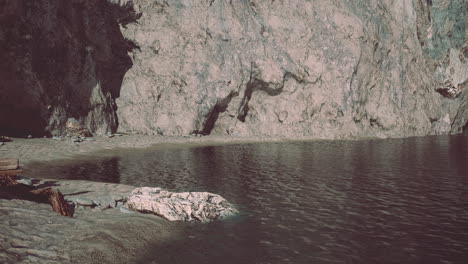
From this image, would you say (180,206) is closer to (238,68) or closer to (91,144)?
(91,144)

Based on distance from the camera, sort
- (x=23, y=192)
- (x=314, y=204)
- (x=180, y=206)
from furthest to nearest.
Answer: (x=314, y=204) < (x=180, y=206) < (x=23, y=192)

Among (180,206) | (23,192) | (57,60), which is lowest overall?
(180,206)

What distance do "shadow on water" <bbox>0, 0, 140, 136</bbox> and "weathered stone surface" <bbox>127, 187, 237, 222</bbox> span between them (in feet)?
89.7

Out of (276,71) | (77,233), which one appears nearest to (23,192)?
(77,233)

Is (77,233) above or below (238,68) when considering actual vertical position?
below

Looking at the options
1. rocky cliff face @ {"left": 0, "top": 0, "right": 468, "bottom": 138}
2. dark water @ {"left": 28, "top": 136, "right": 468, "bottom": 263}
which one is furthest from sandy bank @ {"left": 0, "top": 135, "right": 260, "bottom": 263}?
rocky cliff face @ {"left": 0, "top": 0, "right": 468, "bottom": 138}

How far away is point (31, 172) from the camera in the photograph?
22.7 metres

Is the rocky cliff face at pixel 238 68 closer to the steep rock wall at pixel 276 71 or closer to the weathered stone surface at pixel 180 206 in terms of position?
the steep rock wall at pixel 276 71

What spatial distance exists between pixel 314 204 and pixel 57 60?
36.2 metres

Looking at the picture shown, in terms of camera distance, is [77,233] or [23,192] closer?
[77,233]

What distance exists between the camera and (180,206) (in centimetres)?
1466

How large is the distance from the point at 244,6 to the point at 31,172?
47.7m

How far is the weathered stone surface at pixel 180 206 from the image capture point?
Answer: 14.3 m

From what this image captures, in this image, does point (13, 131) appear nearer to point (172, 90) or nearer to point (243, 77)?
point (172, 90)
